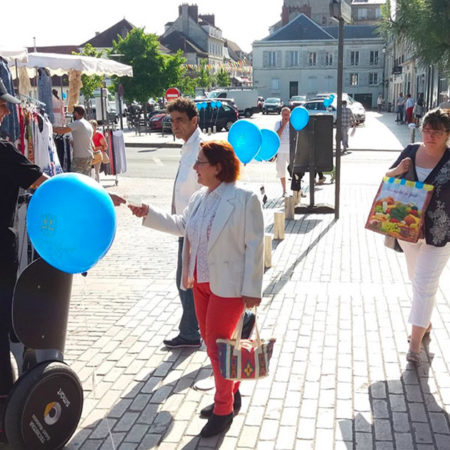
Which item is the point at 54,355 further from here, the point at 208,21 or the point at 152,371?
the point at 208,21

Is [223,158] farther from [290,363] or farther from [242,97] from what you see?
[242,97]

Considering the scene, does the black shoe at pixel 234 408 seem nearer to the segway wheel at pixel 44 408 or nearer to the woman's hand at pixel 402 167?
the segway wheel at pixel 44 408

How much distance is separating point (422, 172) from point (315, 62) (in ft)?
244

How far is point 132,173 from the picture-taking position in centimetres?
1727

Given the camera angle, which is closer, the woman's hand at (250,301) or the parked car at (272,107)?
the woman's hand at (250,301)

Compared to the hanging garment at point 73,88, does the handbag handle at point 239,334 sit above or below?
below

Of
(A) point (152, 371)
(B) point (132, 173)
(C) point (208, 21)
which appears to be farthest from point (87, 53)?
(C) point (208, 21)

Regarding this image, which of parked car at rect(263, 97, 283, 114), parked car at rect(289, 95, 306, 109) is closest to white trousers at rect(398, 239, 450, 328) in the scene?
parked car at rect(289, 95, 306, 109)

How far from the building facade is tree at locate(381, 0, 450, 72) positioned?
5640cm

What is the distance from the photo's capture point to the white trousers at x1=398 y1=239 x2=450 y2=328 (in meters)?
4.60

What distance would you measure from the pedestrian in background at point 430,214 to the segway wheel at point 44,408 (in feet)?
8.42

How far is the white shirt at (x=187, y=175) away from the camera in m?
4.78

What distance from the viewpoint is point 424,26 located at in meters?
18.9

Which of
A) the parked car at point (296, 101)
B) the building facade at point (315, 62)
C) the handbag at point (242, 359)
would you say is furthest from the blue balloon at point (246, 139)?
the building facade at point (315, 62)
